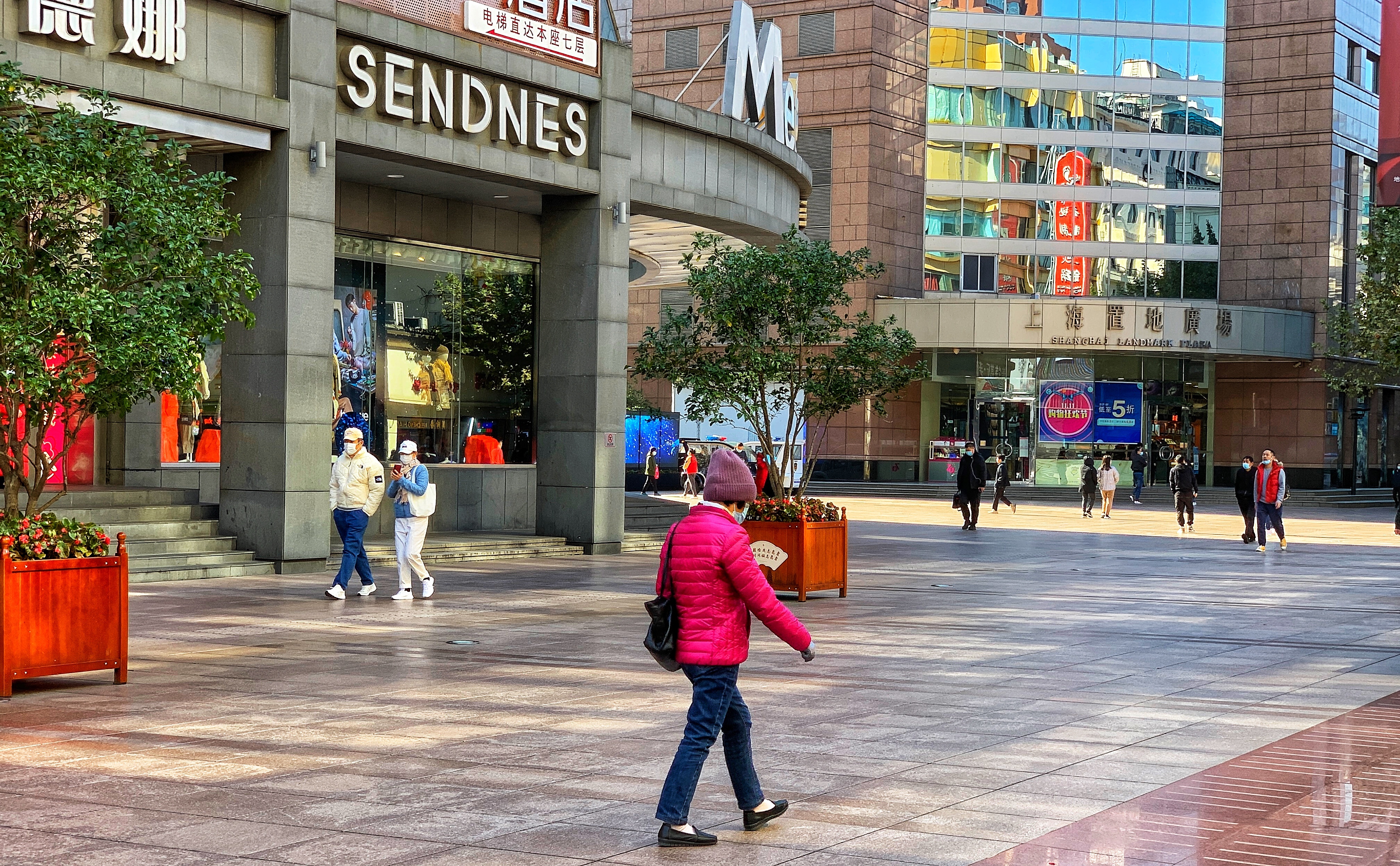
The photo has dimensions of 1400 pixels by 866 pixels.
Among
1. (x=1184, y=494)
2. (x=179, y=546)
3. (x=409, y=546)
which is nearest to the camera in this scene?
(x=409, y=546)

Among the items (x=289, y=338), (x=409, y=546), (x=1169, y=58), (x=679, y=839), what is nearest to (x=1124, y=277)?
(x=1169, y=58)

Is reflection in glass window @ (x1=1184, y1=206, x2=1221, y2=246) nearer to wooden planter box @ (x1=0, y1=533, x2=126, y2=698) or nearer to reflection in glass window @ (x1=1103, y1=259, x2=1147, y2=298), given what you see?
reflection in glass window @ (x1=1103, y1=259, x2=1147, y2=298)

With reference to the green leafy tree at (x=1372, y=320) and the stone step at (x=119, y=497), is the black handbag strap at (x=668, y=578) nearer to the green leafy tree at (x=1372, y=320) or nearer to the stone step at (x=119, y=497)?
the stone step at (x=119, y=497)

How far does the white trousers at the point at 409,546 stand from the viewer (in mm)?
16672

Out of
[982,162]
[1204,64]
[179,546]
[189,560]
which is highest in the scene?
[1204,64]

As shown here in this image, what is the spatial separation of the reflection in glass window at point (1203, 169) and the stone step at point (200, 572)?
4492 cm

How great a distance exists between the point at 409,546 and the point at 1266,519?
17363 millimetres

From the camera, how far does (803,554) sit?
56.8 feet

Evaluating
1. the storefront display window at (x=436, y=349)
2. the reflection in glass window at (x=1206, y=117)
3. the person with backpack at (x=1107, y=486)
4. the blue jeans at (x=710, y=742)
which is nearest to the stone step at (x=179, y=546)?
the storefront display window at (x=436, y=349)

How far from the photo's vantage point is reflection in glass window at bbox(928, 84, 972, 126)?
5619cm

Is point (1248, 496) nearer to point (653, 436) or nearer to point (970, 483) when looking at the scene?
point (970, 483)

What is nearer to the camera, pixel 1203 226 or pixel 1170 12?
pixel 1170 12

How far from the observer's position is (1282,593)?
64.4 ft

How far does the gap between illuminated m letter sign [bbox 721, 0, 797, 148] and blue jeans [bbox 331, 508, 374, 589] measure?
36.8ft
